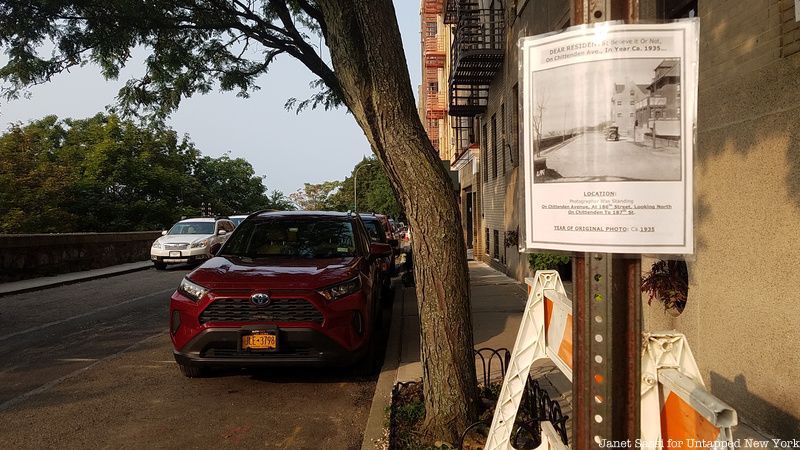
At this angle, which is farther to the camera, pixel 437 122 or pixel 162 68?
pixel 437 122

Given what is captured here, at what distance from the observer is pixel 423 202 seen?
396 centimetres

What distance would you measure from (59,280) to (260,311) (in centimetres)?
1266

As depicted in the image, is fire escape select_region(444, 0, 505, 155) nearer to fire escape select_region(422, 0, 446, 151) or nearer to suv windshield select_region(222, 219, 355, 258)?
suv windshield select_region(222, 219, 355, 258)

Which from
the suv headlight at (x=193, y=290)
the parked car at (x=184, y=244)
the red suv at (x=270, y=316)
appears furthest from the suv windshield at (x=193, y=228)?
the suv headlight at (x=193, y=290)

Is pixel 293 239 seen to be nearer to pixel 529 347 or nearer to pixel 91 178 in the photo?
pixel 529 347

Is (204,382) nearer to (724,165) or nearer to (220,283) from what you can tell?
(220,283)

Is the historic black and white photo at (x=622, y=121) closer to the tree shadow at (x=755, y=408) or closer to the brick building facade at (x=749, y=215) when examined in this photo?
the brick building facade at (x=749, y=215)

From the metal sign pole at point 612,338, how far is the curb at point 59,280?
14.2m

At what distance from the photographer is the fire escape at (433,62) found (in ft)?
126

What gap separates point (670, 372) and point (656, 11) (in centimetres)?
513

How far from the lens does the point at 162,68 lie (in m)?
11.7

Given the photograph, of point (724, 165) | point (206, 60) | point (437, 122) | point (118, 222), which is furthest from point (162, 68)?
point (437, 122)

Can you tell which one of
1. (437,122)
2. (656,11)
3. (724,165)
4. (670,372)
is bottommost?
(670,372)

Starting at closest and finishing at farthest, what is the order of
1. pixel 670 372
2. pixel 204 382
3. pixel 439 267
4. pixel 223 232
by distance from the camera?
1. pixel 670 372
2. pixel 439 267
3. pixel 204 382
4. pixel 223 232
